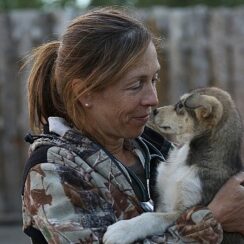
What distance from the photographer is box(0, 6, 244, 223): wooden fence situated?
11.0m

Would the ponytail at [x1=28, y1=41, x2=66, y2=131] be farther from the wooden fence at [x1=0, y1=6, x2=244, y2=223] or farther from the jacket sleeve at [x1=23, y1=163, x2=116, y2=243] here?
the wooden fence at [x1=0, y1=6, x2=244, y2=223]

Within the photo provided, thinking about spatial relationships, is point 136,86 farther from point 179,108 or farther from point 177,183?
point 179,108

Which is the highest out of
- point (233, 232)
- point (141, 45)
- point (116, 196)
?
point (141, 45)

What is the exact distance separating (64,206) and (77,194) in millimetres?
74

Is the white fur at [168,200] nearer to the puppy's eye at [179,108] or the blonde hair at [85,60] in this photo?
the puppy's eye at [179,108]

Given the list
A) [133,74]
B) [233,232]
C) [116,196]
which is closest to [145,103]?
[133,74]

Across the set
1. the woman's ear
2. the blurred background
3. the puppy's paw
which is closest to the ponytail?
the woman's ear

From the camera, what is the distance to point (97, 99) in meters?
3.38

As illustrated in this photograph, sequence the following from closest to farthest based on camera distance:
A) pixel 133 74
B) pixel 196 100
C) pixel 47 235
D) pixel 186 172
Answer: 1. pixel 47 235
2. pixel 133 74
3. pixel 186 172
4. pixel 196 100

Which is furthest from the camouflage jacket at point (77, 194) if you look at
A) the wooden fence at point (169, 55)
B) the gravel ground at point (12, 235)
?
the wooden fence at point (169, 55)

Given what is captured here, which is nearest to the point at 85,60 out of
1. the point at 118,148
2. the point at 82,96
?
the point at 82,96

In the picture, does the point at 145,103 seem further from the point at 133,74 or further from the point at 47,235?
the point at 47,235

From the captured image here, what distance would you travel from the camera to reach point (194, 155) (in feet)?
12.4

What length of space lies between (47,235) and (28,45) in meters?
8.15
